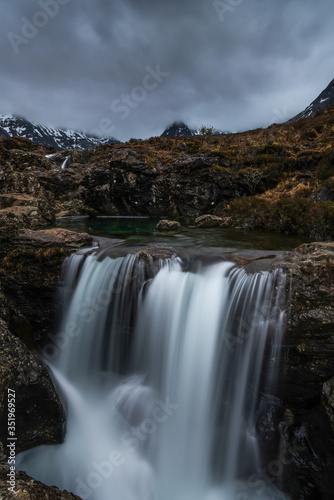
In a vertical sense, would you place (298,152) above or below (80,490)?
above

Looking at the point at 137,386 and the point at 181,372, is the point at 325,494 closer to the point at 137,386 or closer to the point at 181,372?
the point at 181,372

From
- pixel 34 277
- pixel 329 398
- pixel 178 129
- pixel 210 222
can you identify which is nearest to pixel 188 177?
pixel 210 222

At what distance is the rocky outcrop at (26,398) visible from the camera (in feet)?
12.3

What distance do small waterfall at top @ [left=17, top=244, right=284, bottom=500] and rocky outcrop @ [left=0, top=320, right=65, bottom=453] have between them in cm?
32

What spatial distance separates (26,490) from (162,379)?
290 centimetres

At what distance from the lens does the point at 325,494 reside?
3291 mm

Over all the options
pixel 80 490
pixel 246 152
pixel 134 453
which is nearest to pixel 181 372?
pixel 134 453

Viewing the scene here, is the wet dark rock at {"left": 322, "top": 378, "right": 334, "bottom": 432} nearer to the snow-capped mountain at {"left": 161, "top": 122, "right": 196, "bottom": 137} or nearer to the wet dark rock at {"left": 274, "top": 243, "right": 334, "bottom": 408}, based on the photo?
the wet dark rock at {"left": 274, "top": 243, "right": 334, "bottom": 408}

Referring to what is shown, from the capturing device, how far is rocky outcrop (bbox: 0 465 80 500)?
2.54 meters

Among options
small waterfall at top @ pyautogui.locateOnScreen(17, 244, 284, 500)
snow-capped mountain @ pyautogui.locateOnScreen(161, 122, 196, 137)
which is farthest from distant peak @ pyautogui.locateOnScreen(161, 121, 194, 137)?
small waterfall at top @ pyautogui.locateOnScreen(17, 244, 284, 500)

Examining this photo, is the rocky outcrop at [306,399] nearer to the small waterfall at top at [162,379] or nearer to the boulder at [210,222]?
the small waterfall at top at [162,379]

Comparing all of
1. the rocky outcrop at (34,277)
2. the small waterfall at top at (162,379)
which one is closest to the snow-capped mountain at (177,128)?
the rocky outcrop at (34,277)

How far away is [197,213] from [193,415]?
16165 millimetres

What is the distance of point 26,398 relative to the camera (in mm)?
3961
